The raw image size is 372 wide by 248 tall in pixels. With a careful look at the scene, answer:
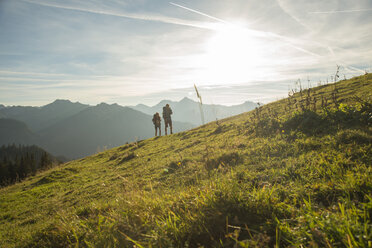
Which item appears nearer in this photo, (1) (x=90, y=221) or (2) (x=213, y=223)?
(2) (x=213, y=223)

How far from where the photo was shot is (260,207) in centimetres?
317

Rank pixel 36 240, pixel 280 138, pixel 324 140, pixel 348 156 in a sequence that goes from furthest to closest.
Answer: pixel 280 138 < pixel 324 140 < pixel 348 156 < pixel 36 240

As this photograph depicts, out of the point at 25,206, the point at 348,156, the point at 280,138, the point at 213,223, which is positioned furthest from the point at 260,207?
the point at 25,206

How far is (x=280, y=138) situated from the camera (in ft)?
27.0

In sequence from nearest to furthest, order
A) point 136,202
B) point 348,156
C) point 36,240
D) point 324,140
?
point 136,202, point 36,240, point 348,156, point 324,140

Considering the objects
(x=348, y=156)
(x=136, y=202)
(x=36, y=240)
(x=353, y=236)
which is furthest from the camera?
(x=348, y=156)

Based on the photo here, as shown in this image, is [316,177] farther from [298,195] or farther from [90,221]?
[90,221]

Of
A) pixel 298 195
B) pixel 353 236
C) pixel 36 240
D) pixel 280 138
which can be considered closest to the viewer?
pixel 353 236

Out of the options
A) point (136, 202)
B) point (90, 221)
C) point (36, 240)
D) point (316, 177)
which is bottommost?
point (36, 240)

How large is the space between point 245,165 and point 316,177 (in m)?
2.50

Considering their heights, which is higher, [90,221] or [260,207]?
[260,207]

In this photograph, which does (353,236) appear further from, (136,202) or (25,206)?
(25,206)

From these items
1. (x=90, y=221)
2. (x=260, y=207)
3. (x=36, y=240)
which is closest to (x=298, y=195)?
(x=260, y=207)

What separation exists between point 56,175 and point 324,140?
20.8m
